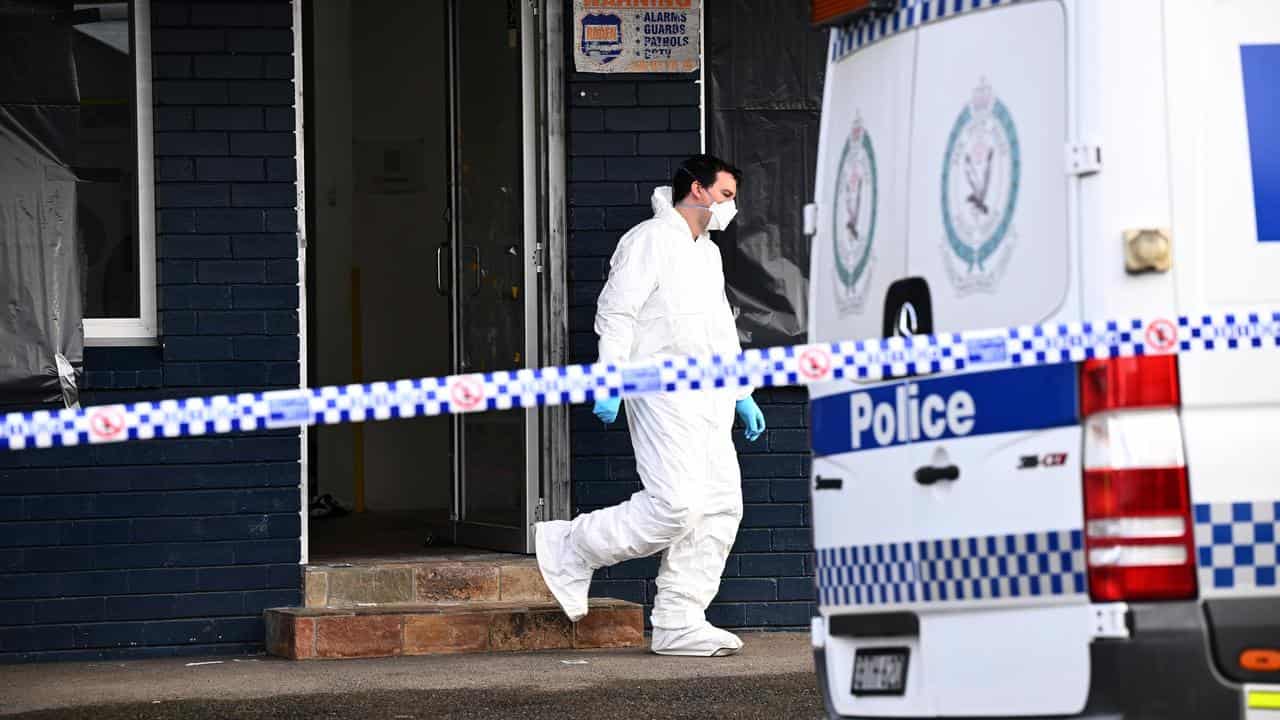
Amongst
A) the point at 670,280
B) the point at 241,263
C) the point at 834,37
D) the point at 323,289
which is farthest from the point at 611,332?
the point at 323,289

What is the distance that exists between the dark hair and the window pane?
2383 millimetres

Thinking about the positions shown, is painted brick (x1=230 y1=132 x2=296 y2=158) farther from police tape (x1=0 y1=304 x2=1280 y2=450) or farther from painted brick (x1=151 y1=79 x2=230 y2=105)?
police tape (x1=0 y1=304 x2=1280 y2=450)

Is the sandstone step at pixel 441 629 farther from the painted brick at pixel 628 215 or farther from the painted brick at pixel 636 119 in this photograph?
the painted brick at pixel 636 119

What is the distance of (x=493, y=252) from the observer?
9836mm

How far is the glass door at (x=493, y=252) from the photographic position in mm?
9508

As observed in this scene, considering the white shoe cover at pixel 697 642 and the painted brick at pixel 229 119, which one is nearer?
the white shoe cover at pixel 697 642

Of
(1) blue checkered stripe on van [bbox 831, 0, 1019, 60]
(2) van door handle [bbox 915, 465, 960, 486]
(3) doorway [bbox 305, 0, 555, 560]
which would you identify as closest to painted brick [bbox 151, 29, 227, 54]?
(3) doorway [bbox 305, 0, 555, 560]

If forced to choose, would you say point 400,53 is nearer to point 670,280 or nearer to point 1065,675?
point 670,280

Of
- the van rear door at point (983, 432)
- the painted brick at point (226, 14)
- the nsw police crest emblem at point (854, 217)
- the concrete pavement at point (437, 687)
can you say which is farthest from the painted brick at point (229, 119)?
the van rear door at point (983, 432)

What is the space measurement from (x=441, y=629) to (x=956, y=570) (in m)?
4.38

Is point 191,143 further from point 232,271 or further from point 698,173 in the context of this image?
point 698,173

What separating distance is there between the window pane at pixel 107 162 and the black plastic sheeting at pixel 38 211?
0.06 metres

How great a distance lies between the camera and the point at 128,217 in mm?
9031

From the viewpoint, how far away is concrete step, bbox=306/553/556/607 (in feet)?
29.9
